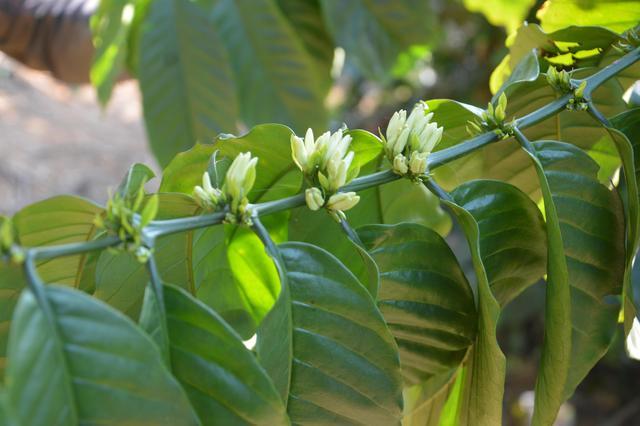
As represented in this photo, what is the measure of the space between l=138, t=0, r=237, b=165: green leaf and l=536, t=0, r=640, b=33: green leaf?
1.97ft

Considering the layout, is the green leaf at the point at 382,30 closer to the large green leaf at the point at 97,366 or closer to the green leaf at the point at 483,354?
the green leaf at the point at 483,354

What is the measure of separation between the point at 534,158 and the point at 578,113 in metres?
0.16

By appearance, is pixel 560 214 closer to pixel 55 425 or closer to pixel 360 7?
pixel 55 425

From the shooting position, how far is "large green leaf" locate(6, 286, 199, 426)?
1.05ft

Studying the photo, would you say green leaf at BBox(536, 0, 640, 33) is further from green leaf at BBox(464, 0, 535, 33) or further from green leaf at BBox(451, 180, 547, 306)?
green leaf at BBox(464, 0, 535, 33)

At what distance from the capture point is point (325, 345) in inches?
16.4

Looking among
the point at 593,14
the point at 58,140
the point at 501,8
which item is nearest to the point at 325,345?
the point at 593,14

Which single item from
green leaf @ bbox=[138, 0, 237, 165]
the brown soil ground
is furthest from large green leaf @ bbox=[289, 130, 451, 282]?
the brown soil ground

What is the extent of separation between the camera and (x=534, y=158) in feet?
1.51

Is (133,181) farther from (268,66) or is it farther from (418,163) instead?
(268,66)

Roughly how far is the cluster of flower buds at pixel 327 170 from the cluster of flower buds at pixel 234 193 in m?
0.03

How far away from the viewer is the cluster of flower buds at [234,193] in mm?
402

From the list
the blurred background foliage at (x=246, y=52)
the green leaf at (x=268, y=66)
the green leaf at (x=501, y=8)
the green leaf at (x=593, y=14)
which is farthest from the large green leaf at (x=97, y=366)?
the green leaf at (x=501, y=8)

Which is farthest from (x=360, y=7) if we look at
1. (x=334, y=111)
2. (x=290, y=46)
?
(x=334, y=111)
